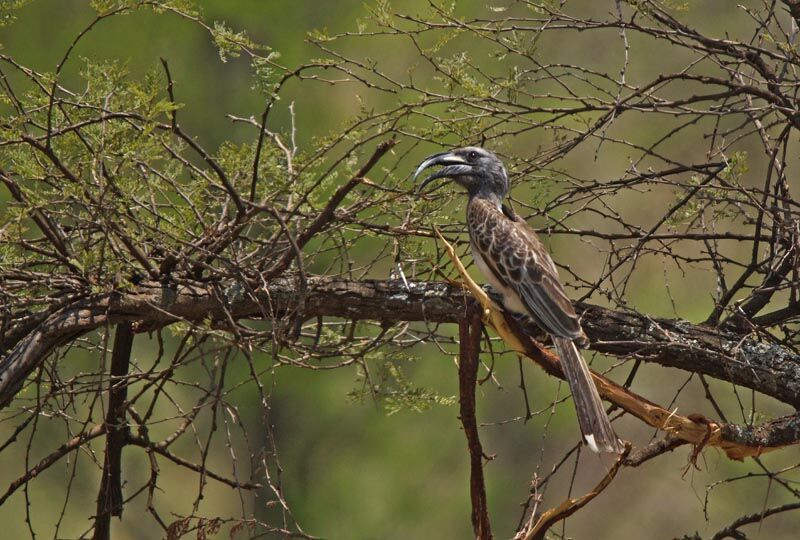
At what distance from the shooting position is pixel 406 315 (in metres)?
2.22

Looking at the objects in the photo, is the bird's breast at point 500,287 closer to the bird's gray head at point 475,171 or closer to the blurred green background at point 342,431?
the bird's gray head at point 475,171

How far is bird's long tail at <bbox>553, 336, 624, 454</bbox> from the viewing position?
77.5 inches

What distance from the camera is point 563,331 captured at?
7.21ft

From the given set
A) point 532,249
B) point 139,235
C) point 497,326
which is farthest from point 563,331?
point 139,235

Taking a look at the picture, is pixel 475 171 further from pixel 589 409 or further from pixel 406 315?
pixel 589 409

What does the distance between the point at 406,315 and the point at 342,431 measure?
3.65m

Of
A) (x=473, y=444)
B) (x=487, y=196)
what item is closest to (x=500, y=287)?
(x=487, y=196)

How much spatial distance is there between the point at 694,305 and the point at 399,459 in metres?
1.76

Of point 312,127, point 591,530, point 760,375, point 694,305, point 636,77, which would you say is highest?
point 636,77

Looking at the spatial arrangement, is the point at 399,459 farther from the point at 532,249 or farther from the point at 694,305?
the point at 532,249

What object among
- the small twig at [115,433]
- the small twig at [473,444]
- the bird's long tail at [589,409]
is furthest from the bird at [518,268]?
the small twig at [115,433]

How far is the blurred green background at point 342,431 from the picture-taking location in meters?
5.33

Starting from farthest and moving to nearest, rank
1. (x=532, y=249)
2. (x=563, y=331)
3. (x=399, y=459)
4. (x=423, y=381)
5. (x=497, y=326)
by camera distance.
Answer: (x=399, y=459) → (x=423, y=381) → (x=532, y=249) → (x=563, y=331) → (x=497, y=326)

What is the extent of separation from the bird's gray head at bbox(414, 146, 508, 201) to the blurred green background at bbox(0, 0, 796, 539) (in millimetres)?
2292
